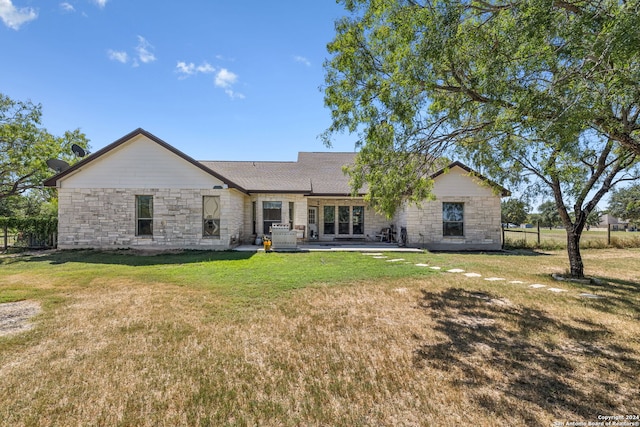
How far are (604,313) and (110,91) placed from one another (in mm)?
18683

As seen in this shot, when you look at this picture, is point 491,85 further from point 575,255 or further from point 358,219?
point 358,219

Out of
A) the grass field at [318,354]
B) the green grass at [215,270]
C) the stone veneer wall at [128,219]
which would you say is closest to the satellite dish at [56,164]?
the stone veneer wall at [128,219]

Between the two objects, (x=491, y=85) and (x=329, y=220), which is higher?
(x=491, y=85)

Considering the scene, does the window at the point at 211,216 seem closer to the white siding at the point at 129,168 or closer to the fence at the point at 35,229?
the white siding at the point at 129,168

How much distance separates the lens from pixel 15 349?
3660mm

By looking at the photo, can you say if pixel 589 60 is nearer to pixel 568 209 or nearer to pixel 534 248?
pixel 568 209

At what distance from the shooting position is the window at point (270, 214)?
16.4 metres

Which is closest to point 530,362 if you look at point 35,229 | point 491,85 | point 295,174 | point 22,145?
point 491,85

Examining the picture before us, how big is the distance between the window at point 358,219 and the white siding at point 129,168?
10.1m

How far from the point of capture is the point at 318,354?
3580 millimetres

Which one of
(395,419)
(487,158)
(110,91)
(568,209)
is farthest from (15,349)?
(110,91)

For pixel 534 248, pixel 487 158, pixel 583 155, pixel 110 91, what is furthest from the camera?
pixel 534 248

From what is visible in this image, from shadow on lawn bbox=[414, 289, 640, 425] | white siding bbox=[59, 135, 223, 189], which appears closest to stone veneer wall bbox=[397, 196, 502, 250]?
shadow on lawn bbox=[414, 289, 640, 425]

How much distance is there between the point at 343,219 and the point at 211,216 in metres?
8.09
